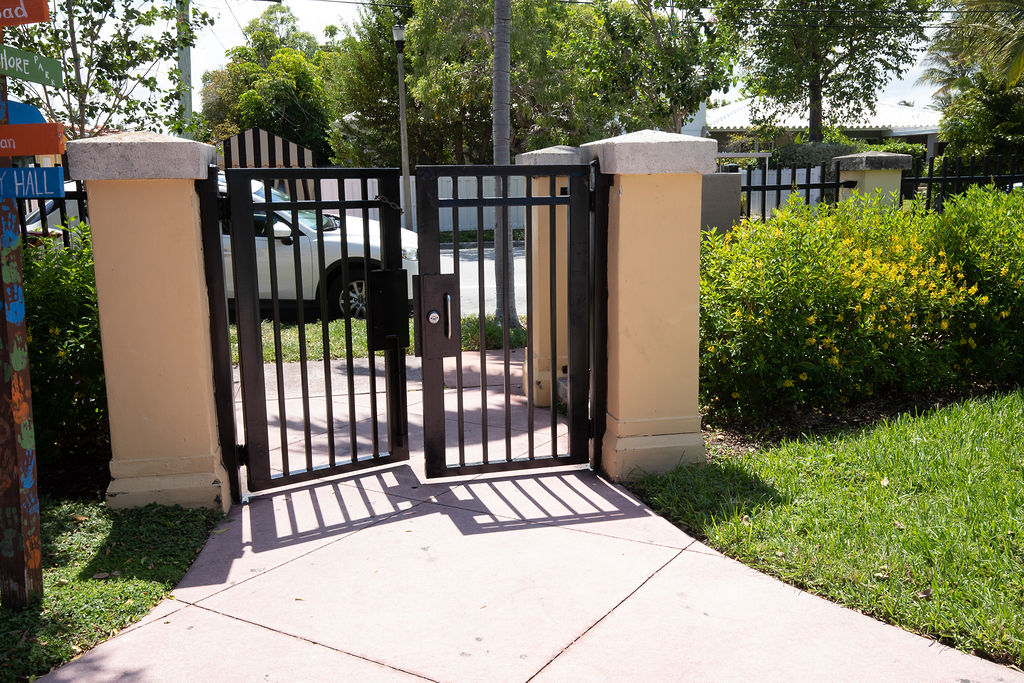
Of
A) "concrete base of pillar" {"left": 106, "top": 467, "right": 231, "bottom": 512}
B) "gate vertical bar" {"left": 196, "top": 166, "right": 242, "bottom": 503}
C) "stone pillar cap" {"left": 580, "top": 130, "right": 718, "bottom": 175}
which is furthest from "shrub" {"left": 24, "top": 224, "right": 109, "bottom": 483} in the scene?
"stone pillar cap" {"left": 580, "top": 130, "right": 718, "bottom": 175}

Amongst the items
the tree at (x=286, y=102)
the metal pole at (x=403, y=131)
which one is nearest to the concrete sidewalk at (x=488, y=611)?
the metal pole at (x=403, y=131)

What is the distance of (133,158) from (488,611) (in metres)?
2.76

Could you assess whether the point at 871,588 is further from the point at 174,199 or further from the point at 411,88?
the point at 411,88

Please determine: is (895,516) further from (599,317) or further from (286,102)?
(286,102)

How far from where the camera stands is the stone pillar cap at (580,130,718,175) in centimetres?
496

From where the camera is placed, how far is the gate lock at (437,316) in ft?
16.6

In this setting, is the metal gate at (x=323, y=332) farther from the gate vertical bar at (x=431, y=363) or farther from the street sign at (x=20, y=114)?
the street sign at (x=20, y=114)

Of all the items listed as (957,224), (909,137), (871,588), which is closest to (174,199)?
(871,588)

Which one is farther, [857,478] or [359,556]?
[857,478]

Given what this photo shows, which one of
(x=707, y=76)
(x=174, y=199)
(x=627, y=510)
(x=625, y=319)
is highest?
(x=707, y=76)

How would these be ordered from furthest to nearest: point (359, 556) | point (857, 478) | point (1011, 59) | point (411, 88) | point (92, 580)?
point (411, 88) → point (1011, 59) → point (857, 478) → point (359, 556) → point (92, 580)

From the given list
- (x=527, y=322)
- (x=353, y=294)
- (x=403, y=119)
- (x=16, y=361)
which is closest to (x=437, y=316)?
(x=527, y=322)

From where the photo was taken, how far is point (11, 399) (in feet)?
11.4

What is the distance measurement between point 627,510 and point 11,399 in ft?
9.71
